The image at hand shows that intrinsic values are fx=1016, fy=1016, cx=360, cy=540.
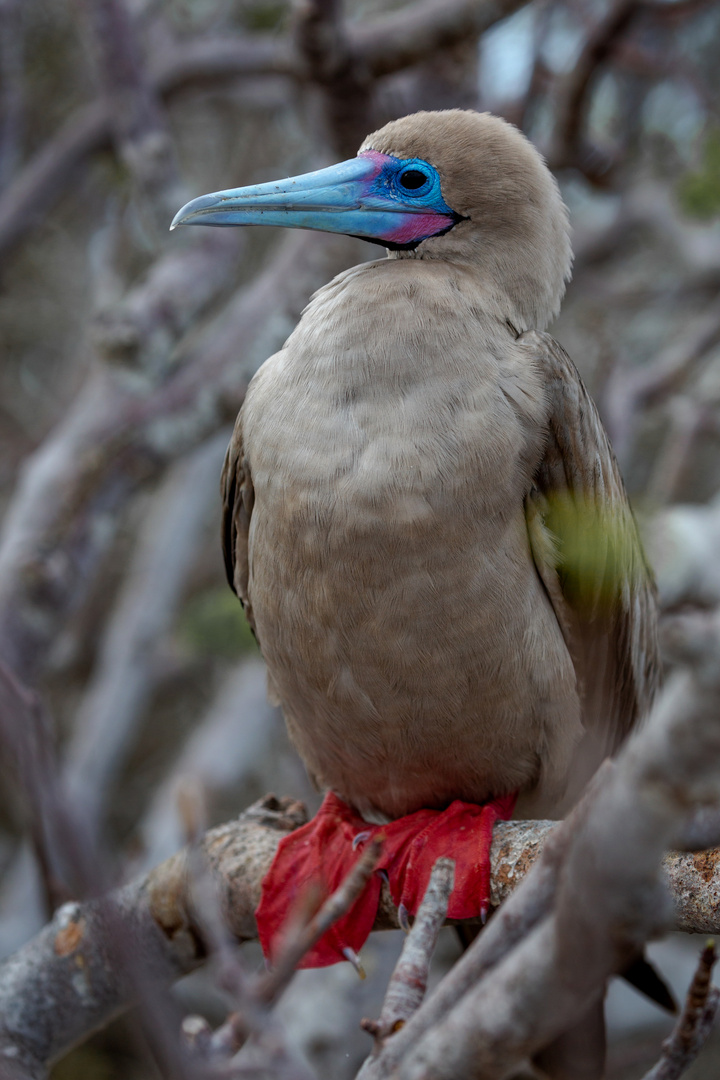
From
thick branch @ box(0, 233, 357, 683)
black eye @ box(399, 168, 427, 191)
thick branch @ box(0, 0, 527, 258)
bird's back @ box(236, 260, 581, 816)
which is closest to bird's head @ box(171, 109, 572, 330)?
black eye @ box(399, 168, 427, 191)

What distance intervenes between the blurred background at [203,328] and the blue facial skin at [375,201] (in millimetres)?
1595

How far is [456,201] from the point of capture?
2.85 metres

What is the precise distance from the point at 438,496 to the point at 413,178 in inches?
39.4

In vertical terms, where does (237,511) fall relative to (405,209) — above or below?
below

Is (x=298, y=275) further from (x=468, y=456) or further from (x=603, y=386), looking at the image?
(x=468, y=456)

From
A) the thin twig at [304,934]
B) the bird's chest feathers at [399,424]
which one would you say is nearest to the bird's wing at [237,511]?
the bird's chest feathers at [399,424]

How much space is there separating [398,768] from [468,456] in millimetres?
920

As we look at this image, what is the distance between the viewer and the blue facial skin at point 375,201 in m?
2.78

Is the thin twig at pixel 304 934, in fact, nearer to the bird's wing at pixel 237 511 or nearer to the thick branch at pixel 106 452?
the bird's wing at pixel 237 511

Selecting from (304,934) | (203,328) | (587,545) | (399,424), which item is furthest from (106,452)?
(304,934)

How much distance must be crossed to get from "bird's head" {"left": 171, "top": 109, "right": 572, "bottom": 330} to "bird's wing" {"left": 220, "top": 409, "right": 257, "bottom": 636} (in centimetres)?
67

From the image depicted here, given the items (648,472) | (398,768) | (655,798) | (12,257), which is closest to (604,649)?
(398,768)

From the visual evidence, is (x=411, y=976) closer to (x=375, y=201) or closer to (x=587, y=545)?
(x=587, y=545)

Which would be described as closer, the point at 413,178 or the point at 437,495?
the point at 437,495
